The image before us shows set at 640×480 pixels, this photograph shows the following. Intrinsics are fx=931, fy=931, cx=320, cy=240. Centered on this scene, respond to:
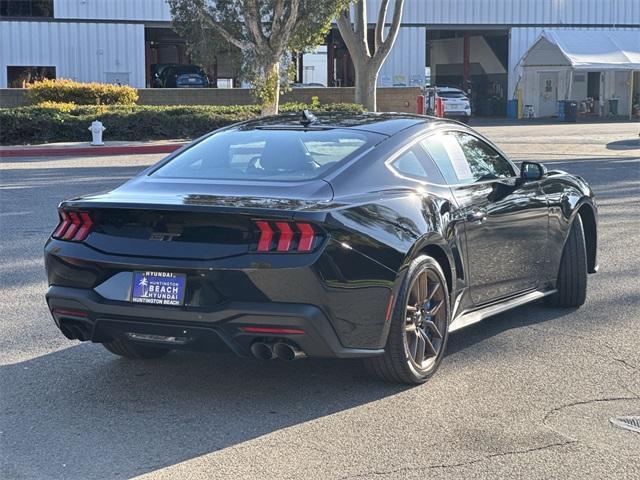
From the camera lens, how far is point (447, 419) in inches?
189

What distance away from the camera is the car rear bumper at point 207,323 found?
462 cm

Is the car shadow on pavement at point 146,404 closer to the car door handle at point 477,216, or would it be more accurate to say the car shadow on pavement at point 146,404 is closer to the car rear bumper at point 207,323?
the car rear bumper at point 207,323

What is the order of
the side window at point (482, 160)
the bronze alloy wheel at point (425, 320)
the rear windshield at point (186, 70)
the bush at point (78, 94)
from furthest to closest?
the rear windshield at point (186, 70) → the bush at point (78, 94) → the side window at point (482, 160) → the bronze alloy wheel at point (425, 320)

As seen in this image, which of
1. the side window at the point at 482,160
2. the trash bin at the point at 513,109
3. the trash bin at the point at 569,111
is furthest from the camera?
the trash bin at the point at 513,109

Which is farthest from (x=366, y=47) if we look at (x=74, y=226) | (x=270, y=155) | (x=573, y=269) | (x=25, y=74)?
(x=74, y=226)

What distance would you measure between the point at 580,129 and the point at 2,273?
101 ft

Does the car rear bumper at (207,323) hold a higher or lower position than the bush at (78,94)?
lower

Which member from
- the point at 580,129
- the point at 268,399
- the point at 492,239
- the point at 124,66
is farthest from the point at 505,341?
the point at 124,66

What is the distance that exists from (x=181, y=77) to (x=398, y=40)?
11.4m

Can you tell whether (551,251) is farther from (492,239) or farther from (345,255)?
(345,255)

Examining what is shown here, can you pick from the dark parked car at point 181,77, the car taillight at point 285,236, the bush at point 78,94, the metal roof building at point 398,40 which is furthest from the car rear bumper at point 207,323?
the metal roof building at point 398,40

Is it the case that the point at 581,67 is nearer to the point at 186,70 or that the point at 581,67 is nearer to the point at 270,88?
the point at 186,70

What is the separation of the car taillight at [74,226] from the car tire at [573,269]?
3731 millimetres

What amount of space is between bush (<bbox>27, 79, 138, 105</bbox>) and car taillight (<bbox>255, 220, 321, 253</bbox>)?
81.4 feet
